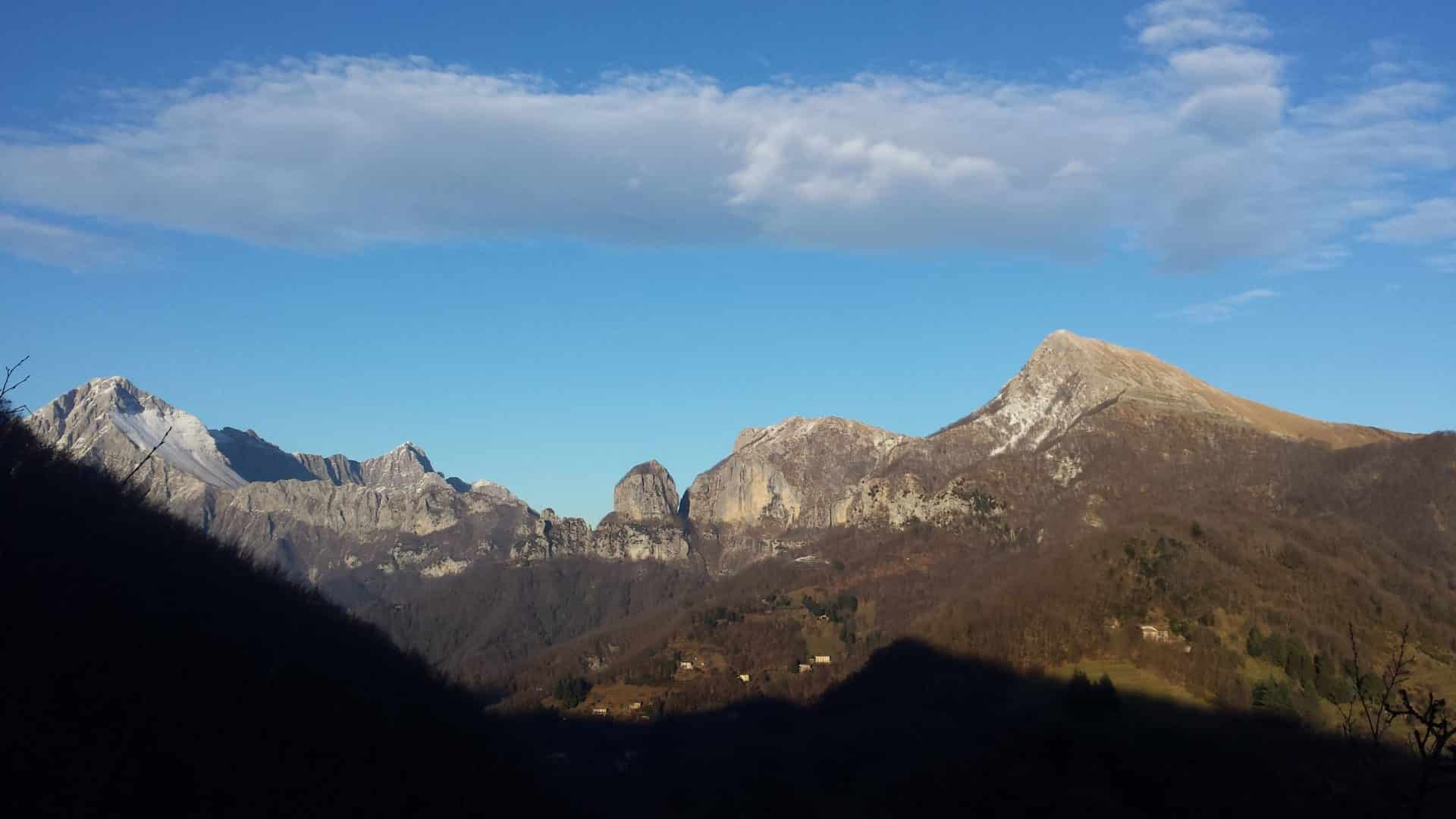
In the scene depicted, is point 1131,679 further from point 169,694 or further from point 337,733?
point 169,694

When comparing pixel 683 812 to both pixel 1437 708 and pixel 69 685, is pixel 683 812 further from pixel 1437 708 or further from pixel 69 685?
pixel 1437 708

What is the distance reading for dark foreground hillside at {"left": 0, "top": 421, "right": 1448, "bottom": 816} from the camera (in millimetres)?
65500

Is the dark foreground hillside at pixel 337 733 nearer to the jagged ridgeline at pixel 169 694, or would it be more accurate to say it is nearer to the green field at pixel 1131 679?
the jagged ridgeline at pixel 169 694

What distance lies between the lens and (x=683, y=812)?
151 metres

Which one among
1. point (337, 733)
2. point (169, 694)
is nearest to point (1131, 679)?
point (337, 733)

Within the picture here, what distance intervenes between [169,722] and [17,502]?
32.2 metres

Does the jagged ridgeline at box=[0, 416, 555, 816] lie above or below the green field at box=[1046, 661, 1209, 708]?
above

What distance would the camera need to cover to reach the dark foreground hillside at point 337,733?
6550 centimetres

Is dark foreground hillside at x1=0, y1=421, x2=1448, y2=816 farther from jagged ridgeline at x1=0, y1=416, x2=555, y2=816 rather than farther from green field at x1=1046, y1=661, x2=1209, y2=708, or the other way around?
green field at x1=1046, y1=661, x2=1209, y2=708

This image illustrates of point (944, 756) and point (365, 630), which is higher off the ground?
point (365, 630)

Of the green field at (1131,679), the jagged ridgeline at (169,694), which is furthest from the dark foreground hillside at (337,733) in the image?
the green field at (1131,679)

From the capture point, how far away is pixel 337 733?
91.8 m

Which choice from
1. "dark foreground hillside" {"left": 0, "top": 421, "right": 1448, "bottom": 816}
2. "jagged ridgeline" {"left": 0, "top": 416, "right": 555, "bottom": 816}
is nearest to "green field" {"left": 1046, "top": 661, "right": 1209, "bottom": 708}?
"dark foreground hillside" {"left": 0, "top": 421, "right": 1448, "bottom": 816}

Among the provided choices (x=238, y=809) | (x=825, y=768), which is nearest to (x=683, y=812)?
(x=825, y=768)
